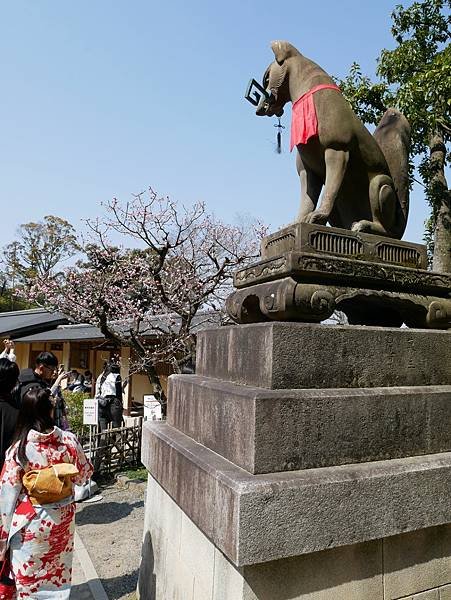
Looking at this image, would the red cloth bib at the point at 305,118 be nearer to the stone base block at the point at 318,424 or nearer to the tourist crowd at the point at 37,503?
the stone base block at the point at 318,424

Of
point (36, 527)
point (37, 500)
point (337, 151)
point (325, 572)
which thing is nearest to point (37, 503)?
point (37, 500)

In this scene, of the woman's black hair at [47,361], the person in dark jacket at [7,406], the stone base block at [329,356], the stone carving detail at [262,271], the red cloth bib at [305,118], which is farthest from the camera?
the woman's black hair at [47,361]

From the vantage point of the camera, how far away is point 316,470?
2.15 meters

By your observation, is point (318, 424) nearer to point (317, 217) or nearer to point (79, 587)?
point (317, 217)

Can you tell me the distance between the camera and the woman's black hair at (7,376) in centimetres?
364

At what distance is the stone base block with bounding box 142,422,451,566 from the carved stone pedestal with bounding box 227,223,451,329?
2.79 ft

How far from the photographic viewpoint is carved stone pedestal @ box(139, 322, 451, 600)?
1.95 meters

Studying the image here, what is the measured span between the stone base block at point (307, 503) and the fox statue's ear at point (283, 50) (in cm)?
267

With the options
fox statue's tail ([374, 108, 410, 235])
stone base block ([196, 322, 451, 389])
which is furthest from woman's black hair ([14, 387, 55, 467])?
fox statue's tail ([374, 108, 410, 235])

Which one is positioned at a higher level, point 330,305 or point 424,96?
point 424,96

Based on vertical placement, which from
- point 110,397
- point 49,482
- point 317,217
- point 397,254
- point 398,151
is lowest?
point 110,397

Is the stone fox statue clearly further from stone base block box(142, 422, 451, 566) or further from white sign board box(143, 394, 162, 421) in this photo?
white sign board box(143, 394, 162, 421)

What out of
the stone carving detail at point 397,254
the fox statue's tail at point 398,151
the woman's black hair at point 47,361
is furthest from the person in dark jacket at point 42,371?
the fox statue's tail at point 398,151

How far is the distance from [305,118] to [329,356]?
1.60 meters
